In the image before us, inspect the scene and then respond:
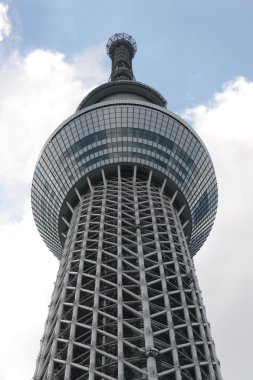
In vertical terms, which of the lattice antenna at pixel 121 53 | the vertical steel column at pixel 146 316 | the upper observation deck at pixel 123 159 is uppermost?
the lattice antenna at pixel 121 53

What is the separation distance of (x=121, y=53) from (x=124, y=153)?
50456 millimetres

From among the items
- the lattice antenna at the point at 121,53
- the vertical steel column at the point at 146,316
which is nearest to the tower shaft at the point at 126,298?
the vertical steel column at the point at 146,316

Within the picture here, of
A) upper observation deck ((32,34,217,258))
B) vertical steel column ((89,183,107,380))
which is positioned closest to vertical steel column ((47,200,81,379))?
vertical steel column ((89,183,107,380))

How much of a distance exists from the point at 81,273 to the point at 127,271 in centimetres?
599

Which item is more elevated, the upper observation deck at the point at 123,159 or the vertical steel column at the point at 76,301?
the upper observation deck at the point at 123,159

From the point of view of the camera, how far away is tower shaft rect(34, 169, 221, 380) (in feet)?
196

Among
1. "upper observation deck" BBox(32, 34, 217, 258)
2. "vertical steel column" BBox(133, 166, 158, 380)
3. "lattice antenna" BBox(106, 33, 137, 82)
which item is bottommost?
"vertical steel column" BBox(133, 166, 158, 380)

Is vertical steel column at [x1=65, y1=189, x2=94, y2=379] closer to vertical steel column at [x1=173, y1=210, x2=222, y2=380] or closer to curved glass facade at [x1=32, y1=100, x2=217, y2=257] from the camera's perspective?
curved glass facade at [x1=32, y1=100, x2=217, y2=257]

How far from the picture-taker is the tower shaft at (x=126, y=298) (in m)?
59.7

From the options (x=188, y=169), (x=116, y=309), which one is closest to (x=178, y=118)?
(x=188, y=169)

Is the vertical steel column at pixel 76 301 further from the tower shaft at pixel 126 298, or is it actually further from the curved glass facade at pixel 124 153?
the curved glass facade at pixel 124 153

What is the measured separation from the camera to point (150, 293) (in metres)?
71.1

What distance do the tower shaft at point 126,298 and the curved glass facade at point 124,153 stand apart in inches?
139

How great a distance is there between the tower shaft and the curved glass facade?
3.54 meters
